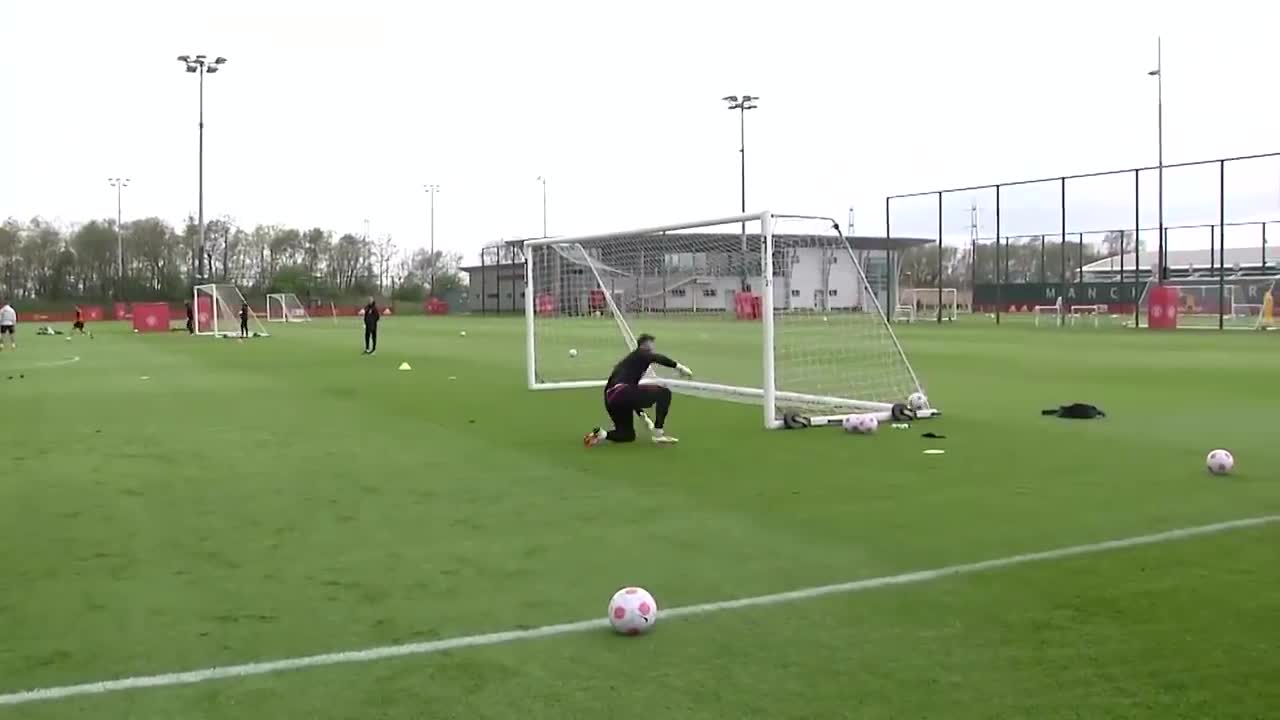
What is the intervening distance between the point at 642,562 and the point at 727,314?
46.4 ft

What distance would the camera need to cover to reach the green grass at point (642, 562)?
4570 mm

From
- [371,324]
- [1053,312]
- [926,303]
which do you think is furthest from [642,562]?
[1053,312]

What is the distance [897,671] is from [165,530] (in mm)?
5306

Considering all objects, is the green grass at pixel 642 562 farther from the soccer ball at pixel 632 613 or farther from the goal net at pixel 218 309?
the goal net at pixel 218 309

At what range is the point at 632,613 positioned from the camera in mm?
5266

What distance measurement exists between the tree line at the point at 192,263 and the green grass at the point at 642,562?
75.1 meters

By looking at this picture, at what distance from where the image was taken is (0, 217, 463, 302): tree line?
88.6 metres

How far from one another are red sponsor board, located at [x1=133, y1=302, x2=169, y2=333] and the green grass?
4205 centimetres

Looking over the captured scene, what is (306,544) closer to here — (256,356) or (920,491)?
(920,491)

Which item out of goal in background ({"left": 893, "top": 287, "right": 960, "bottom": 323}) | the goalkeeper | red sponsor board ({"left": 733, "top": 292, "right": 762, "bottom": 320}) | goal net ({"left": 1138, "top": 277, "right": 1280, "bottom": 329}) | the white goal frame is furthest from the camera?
goal in background ({"left": 893, "top": 287, "right": 960, "bottom": 323})

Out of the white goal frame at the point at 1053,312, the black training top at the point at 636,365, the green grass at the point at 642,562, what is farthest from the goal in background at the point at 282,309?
the black training top at the point at 636,365

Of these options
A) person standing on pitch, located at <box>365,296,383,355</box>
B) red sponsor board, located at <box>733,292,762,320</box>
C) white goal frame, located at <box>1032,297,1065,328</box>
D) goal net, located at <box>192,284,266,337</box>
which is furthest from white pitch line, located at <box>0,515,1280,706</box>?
goal net, located at <box>192,284,266,337</box>

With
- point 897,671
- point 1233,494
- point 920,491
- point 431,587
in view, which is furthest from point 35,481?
point 1233,494

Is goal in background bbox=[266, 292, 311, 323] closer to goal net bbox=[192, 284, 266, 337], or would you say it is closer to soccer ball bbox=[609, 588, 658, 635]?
goal net bbox=[192, 284, 266, 337]
